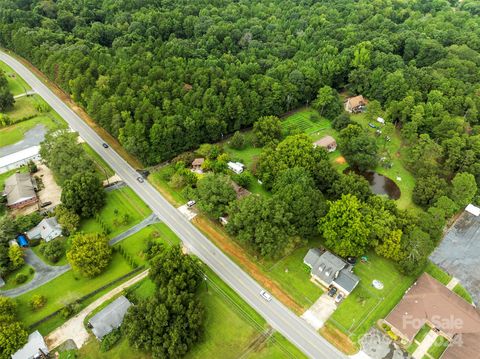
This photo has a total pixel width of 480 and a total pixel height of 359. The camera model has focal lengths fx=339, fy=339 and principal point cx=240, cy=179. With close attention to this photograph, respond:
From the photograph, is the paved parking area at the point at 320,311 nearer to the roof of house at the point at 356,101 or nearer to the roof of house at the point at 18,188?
the roof of house at the point at 18,188

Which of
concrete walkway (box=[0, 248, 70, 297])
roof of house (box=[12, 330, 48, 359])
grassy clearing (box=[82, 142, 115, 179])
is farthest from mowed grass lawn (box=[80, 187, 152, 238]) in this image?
roof of house (box=[12, 330, 48, 359])

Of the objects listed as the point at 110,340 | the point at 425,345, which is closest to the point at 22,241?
the point at 110,340

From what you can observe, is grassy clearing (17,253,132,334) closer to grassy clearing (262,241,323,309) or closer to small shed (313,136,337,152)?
grassy clearing (262,241,323,309)

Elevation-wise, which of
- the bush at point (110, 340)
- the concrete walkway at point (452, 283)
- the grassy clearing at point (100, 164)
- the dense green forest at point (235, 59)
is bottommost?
the bush at point (110, 340)

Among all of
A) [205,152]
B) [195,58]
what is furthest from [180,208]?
[195,58]

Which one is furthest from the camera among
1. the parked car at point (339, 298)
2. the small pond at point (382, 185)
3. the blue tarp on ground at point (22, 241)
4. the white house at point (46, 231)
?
the small pond at point (382, 185)

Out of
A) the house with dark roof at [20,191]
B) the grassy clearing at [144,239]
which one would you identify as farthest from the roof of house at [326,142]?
the house with dark roof at [20,191]

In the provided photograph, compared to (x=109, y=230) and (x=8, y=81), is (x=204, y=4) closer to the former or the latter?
(x=8, y=81)
